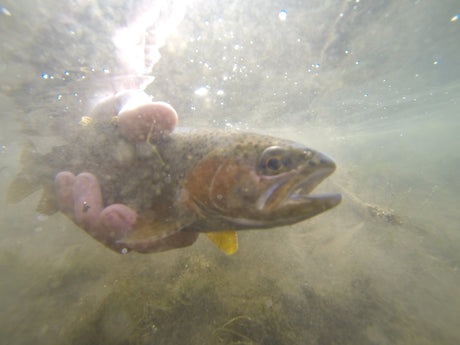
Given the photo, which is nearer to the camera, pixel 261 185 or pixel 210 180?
pixel 261 185

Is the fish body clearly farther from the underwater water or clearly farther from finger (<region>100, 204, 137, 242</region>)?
the underwater water

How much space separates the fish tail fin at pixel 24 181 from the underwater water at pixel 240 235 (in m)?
0.70

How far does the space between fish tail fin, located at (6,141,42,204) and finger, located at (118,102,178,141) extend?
11.5 ft

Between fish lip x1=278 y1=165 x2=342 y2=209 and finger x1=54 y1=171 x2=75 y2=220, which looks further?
finger x1=54 y1=171 x2=75 y2=220

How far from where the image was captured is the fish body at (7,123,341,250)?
2008 millimetres

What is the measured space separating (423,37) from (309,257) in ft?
43.2

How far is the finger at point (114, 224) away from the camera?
2332mm

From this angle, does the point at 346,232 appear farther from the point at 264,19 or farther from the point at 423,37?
the point at 423,37

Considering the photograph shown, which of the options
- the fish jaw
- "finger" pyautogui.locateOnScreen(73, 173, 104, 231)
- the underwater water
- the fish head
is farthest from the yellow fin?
"finger" pyautogui.locateOnScreen(73, 173, 104, 231)

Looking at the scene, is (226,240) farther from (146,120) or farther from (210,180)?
(146,120)

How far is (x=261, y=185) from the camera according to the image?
2045 mm

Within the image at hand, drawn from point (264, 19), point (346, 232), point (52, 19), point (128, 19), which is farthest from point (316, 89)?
point (52, 19)

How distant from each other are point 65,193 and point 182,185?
1.79 meters

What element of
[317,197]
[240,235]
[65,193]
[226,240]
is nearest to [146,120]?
[65,193]
